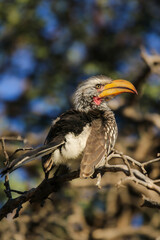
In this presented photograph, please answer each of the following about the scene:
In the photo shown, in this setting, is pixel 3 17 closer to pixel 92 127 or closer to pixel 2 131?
pixel 2 131

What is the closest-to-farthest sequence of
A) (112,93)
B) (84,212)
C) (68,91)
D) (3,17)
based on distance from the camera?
(112,93), (84,212), (68,91), (3,17)

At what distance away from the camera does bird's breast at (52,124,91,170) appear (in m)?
3.38

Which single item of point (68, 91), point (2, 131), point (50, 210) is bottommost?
point (50, 210)

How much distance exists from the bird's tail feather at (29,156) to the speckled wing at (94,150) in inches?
9.6

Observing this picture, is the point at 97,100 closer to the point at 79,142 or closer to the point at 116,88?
the point at 116,88

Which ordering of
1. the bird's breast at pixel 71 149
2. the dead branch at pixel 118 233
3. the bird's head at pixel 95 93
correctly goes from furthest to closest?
the dead branch at pixel 118 233 < the bird's head at pixel 95 93 < the bird's breast at pixel 71 149

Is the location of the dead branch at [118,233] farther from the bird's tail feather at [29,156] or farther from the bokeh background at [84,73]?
the bird's tail feather at [29,156]

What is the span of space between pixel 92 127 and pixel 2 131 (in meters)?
2.41

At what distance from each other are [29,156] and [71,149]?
0.60 m

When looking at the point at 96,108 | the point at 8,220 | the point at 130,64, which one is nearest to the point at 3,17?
the point at 130,64

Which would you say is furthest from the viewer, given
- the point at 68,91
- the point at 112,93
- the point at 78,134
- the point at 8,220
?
the point at 68,91

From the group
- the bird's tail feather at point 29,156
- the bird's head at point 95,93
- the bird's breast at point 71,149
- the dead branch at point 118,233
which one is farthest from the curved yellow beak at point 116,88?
the dead branch at point 118,233

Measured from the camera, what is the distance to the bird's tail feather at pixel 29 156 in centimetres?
259

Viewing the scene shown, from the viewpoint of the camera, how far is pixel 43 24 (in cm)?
695
